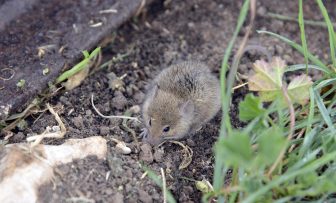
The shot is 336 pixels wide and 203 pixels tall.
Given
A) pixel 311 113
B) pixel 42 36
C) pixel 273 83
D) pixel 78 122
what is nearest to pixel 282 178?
pixel 273 83

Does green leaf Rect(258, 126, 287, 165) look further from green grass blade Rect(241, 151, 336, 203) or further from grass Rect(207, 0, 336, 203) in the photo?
green grass blade Rect(241, 151, 336, 203)

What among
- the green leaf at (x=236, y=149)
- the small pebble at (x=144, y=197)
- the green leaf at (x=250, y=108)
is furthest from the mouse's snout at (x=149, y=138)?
the green leaf at (x=236, y=149)

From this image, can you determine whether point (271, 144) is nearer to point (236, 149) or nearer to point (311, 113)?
point (236, 149)

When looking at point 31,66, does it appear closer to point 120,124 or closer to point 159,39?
point 120,124

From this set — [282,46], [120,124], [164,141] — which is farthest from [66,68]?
[282,46]

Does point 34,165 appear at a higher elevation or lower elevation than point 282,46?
higher

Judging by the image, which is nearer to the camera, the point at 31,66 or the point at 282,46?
the point at 31,66

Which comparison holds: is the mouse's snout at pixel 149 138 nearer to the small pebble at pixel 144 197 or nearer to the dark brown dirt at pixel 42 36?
the small pebble at pixel 144 197

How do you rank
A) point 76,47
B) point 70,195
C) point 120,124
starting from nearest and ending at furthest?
1. point 70,195
2. point 120,124
3. point 76,47
